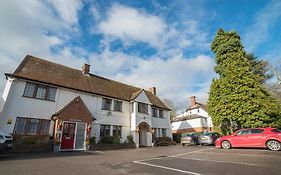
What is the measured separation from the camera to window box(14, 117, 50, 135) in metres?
14.0

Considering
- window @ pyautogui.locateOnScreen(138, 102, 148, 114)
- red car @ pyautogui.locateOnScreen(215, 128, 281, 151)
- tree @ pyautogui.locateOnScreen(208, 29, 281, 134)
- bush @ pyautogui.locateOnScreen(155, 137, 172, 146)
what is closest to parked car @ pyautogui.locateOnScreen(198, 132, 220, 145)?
tree @ pyautogui.locateOnScreen(208, 29, 281, 134)

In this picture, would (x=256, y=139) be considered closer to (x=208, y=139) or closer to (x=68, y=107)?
(x=208, y=139)

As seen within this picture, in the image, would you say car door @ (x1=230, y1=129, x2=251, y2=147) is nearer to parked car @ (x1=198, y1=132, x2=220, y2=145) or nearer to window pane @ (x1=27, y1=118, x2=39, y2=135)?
parked car @ (x1=198, y1=132, x2=220, y2=145)

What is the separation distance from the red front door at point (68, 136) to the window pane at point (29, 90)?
4.22 meters

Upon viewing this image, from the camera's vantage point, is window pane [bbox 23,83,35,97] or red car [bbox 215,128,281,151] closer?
red car [bbox 215,128,281,151]

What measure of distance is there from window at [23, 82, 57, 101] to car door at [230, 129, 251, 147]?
17131 mm

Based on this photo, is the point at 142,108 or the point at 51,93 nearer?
the point at 51,93

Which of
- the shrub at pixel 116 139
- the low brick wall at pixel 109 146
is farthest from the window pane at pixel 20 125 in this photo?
the shrub at pixel 116 139

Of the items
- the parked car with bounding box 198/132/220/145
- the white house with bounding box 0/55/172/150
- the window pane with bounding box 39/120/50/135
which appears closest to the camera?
the white house with bounding box 0/55/172/150

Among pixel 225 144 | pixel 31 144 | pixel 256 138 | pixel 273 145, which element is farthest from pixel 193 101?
pixel 31 144

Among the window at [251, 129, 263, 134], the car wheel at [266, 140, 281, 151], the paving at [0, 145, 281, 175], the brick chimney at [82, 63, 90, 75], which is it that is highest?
the brick chimney at [82, 63, 90, 75]

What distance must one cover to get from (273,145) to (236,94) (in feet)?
23.6

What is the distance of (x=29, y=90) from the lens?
15.2 metres

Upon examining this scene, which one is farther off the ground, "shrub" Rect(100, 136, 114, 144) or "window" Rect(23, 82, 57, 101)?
"window" Rect(23, 82, 57, 101)
